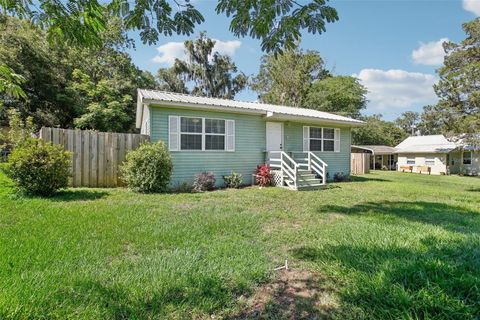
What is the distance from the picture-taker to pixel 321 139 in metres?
14.0

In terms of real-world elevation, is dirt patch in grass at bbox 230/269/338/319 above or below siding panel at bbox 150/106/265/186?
below

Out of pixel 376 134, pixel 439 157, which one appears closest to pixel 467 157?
pixel 439 157

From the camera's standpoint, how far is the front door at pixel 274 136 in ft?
40.0

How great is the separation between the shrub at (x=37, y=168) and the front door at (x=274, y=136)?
8115mm

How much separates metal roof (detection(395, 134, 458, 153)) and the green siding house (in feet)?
60.8

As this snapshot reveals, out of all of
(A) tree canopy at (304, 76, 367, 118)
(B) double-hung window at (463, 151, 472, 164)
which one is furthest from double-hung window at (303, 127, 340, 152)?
(B) double-hung window at (463, 151, 472, 164)

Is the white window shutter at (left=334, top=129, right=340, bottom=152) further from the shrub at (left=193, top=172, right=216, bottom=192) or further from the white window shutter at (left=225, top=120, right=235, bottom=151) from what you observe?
the shrub at (left=193, top=172, right=216, bottom=192)

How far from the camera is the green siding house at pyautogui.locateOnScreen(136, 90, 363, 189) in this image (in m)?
9.73

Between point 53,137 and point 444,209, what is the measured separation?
37.3 feet

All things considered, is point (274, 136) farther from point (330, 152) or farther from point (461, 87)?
point (461, 87)

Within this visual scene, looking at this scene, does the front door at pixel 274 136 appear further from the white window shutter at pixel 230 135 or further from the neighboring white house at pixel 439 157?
the neighboring white house at pixel 439 157

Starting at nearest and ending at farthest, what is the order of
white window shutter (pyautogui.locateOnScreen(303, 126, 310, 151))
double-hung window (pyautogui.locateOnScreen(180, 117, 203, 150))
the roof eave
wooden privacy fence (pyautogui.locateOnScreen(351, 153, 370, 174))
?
the roof eave, double-hung window (pyautogui.locateOnScreen(180, 117, 203, 150)), white window shutter (pyautogui.locateOnScreen(303, 126, 310, 151)), wooden privacy fence (pyautogui.locateOnScreen(351, 153, 370, 174))

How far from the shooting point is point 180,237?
405 centimetres

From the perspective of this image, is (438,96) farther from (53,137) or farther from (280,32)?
(53,137)
